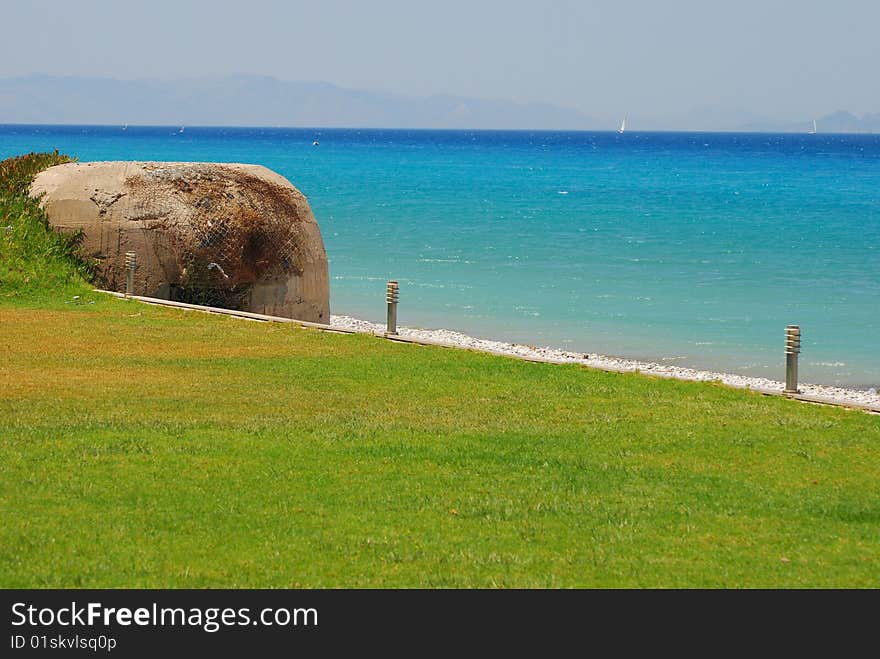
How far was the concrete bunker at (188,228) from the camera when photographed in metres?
22.6

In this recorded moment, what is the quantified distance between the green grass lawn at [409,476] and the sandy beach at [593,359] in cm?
321

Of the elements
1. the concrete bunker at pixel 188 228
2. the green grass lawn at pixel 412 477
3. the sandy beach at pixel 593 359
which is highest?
the concrete bunker at pixel 188 228

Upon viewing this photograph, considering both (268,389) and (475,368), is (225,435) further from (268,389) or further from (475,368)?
(475,368)

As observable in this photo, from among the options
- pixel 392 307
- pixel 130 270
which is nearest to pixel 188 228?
pixel 130 270

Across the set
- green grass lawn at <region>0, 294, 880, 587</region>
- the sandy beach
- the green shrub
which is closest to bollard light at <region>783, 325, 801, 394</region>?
green grass lawn at <region>0, 294, 880, 587</region>

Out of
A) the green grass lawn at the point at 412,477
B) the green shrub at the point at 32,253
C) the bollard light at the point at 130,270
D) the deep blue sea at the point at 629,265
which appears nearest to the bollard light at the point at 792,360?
the green grass lawn at the point at 412,477

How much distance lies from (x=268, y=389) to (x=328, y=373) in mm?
1294

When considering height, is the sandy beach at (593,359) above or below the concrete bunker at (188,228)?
below

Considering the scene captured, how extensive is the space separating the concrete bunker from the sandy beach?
6.97ft

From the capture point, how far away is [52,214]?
23125 mm

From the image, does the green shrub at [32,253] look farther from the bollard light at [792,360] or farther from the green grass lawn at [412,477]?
the bollard light at [792,360]

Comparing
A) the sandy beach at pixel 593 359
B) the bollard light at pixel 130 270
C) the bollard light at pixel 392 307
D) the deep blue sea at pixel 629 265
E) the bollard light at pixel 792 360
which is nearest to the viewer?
the bollard light at pixel 792 360

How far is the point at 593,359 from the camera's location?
24719mm

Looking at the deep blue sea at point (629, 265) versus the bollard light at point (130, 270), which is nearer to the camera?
the bollard light at point (130, 270)
